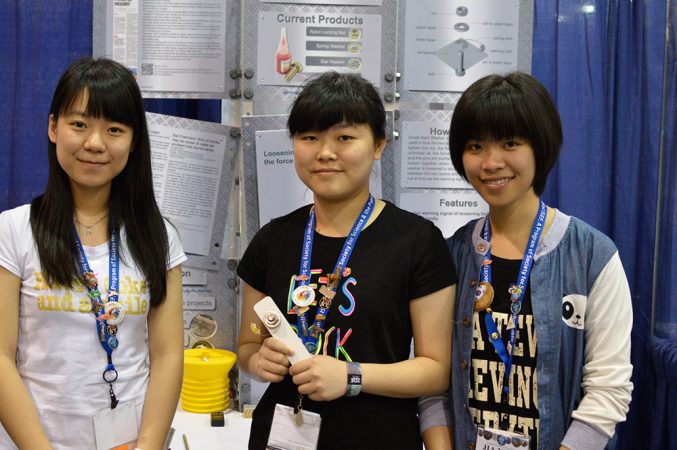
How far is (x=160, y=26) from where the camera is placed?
2648 millimetres

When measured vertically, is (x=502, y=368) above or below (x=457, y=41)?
below

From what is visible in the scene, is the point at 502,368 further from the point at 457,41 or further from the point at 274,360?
the point at 457,41

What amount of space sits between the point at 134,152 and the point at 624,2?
213 cm

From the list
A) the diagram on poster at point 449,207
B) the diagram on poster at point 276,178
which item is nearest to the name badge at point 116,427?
the diagram on poster at point 276,178

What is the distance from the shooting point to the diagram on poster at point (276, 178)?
2.55 metres

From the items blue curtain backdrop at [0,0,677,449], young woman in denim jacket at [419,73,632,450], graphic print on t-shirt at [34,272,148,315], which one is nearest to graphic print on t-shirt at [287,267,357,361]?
young woman in denim jacket at [419,73,632,450]

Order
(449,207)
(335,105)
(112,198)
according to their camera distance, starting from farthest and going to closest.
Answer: (449,207)
(112,198)
(335,105)

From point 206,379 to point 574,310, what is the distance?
1.59 metres

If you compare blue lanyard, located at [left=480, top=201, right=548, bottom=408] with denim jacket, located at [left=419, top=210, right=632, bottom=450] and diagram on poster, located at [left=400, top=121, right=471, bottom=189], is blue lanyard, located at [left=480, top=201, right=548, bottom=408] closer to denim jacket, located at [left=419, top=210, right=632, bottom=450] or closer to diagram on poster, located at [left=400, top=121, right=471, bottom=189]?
denim jacket, located at [left=419, top=210, right=632, bottom=450]

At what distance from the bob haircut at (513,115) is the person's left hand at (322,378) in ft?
1.96

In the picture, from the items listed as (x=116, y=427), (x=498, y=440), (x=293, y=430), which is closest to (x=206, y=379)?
(x=116, y=427)

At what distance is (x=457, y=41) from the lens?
2635 millimetres

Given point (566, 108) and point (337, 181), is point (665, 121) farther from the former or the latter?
point (337, 181)

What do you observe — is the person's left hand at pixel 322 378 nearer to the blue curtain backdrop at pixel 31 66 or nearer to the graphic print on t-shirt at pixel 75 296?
the graphic print on t-shirt at pixel 75 296
